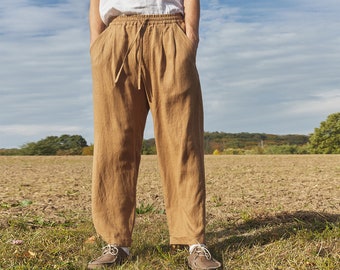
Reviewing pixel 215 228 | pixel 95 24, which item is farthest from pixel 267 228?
pixel 95 24

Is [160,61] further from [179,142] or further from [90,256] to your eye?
[90,256]

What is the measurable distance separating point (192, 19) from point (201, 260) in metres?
1.55

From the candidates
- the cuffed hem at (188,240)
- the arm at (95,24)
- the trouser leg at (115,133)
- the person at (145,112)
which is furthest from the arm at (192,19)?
the cuffed hem at (188,240)

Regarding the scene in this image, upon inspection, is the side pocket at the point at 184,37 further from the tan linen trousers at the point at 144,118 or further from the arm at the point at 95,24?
the arm at the point at 95,24

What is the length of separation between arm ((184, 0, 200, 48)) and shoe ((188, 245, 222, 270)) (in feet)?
4.42

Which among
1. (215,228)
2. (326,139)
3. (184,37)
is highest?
(184,37)

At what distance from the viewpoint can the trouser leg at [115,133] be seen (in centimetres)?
361

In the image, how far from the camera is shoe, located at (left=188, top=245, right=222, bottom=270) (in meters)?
3.50

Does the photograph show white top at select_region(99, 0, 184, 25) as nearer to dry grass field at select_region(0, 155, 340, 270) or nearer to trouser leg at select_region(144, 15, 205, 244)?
trouser leg at select_region(144, 15, 205, 244)

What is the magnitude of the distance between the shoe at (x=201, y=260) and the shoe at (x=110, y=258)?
0.48 m

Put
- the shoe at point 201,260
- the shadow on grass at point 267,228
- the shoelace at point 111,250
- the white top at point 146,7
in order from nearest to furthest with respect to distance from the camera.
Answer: the shoe at point 201,260 < the white top at point 146,7 < the shoelace at point 111,250 < the shadow on grass at point 267,228

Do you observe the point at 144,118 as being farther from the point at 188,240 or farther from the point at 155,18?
the point at 188,240

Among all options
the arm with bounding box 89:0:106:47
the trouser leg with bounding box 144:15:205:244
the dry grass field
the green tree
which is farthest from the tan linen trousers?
the green tree

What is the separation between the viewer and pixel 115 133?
3664 millimetres
